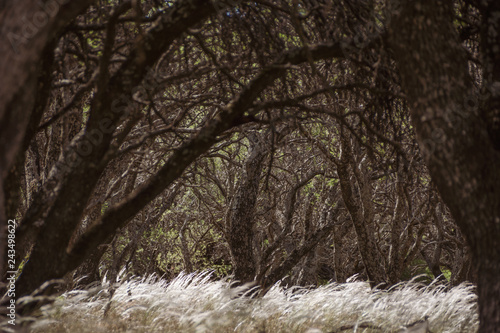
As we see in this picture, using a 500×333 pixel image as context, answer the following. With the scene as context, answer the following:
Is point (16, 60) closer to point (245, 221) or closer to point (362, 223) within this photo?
point (245, 221)

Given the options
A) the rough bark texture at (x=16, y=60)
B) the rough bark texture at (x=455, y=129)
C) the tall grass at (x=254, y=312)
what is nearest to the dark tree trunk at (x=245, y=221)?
the tall grass at (x=254, y=312)

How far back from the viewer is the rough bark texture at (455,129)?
300cm

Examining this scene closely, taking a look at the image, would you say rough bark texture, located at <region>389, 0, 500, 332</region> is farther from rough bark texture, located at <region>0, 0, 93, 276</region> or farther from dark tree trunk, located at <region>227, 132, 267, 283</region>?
dark tree trunk, located at <region>227, 132, 267, 283</region>

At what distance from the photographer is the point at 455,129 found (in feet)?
10.0

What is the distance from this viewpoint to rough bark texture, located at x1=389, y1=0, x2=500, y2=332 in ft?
9.85

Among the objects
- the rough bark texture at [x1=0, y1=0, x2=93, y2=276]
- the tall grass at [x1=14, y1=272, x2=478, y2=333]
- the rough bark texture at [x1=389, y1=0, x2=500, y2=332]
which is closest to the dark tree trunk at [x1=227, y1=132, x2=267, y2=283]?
the tall grass at [x1=14, y1=272, x2=478, y2=333]

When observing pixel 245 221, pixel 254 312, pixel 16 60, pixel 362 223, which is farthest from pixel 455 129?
pixel 245 221

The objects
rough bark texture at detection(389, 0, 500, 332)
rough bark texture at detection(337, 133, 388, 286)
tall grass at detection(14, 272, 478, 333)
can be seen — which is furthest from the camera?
rough bark texture at detection(337, 133, 388, 286)

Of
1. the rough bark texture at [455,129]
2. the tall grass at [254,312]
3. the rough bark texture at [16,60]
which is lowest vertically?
the tall grass at [254,312]

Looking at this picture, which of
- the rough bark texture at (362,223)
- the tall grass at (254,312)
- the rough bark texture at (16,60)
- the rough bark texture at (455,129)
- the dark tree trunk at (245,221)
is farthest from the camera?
the dark tree trunk at (245,221)

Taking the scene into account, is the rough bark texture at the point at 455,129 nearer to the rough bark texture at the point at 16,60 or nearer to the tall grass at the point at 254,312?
the tall grass at the point at 254,312

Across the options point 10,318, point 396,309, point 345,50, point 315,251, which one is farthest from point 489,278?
point 315,251

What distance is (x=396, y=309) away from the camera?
5.30m

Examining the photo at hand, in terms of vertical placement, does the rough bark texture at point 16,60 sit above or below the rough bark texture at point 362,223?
above
